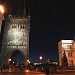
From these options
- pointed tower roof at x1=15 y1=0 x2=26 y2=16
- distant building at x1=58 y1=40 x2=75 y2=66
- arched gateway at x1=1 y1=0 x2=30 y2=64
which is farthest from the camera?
pointed tower roof at x1=15 y1=0 x2=26 y2=16

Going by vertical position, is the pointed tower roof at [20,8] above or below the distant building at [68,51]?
above

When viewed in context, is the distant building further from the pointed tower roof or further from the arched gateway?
the pointed tower roof

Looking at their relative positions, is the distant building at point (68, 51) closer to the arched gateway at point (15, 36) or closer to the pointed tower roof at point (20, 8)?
the arched gateway at point (15, 36)

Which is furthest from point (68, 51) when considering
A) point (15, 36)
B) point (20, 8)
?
point (20, 8)

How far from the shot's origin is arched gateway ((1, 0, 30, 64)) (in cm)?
9462

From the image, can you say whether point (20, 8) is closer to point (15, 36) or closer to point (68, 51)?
point (15, 36)

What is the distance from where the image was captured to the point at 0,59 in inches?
3656

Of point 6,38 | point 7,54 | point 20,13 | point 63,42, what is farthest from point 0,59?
point 63,42

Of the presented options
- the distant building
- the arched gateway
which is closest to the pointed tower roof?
the arched gateway

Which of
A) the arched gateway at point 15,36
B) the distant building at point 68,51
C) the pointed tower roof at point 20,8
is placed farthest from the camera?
the pointed tower roof at point 20,8

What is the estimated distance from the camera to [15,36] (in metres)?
97.9

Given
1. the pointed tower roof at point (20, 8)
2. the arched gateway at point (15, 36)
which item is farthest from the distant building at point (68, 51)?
the pointed tower roof at point (20, 8)

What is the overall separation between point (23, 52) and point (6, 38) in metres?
11.6

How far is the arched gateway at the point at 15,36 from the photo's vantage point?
9462 centimetres
